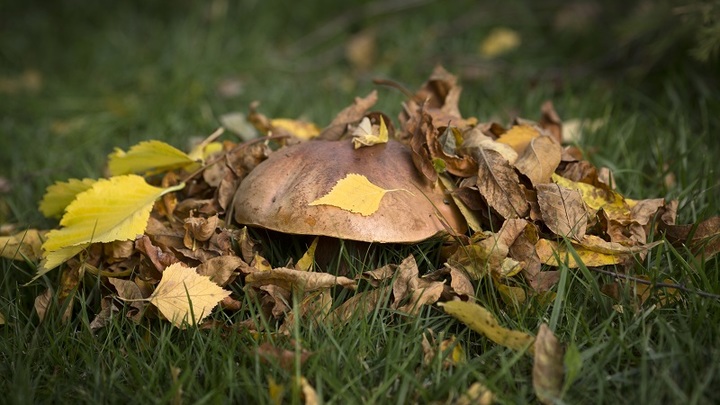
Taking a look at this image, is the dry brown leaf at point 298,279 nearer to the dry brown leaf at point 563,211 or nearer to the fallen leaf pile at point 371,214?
the fallen leaf pile at point 371,214

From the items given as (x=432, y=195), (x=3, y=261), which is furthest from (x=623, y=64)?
(x=3, y=261)

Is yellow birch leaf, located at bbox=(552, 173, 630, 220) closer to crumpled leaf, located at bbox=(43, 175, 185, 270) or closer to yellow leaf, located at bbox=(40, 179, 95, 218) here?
crumpled leaf, located at bbox=(43, 175, 185, 270)

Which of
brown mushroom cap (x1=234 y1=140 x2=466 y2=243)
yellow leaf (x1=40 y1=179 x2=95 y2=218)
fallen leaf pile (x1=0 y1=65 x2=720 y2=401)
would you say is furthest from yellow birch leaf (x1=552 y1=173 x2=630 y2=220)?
yellow leaf (x1=40 y1=179 x2=95 y2=218)

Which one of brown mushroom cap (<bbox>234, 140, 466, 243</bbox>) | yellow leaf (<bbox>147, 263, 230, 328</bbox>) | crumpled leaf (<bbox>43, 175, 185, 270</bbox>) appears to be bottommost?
yellow leaf (<bbox>147, 263, 230, 328</bbox>)

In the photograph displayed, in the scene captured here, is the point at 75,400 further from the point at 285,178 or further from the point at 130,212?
the point at 285,178

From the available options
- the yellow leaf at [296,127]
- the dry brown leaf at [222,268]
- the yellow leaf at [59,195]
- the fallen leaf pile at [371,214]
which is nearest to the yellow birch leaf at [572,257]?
the fallen leaf pile at [371,214]

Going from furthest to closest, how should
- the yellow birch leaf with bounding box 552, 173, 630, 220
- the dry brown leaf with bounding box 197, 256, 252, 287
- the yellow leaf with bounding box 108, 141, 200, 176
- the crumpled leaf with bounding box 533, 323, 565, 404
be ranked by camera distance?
the yellow leaf with bounding box 108, 141, 200, 176
the yellow birch leaf with bounding box 552, 173, 630, 220
the dry brown leaf with bounding box 197, 256, 252, 287
the crumpled leaf with bounding box 533, 323, 565, 404

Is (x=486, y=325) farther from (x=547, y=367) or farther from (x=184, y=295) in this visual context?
(x=184, y=295)
